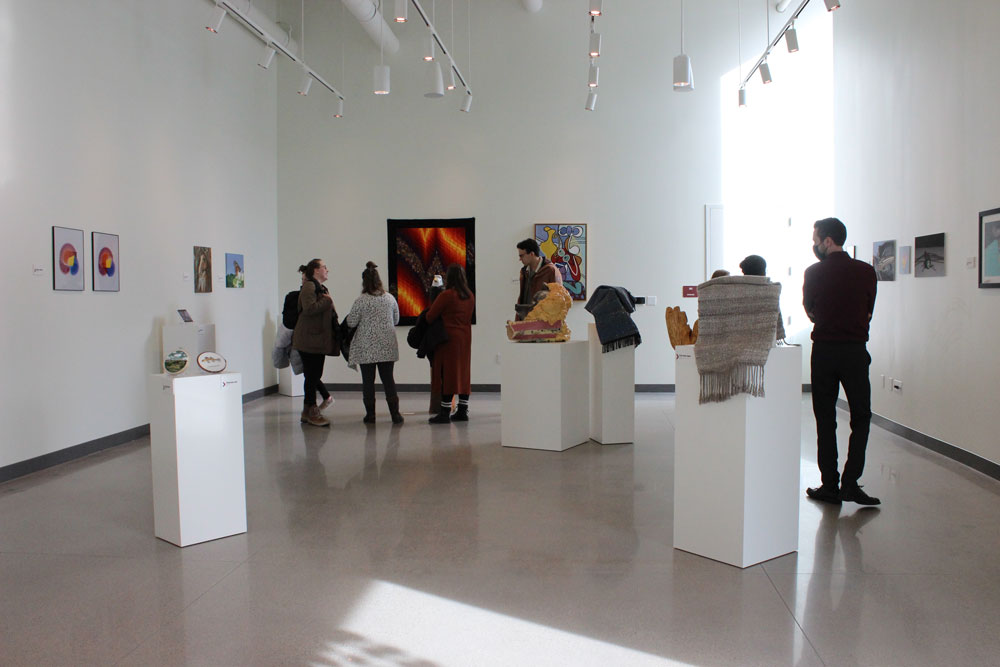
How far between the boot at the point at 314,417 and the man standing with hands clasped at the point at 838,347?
15.6 ft

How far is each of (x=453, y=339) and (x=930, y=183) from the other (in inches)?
177

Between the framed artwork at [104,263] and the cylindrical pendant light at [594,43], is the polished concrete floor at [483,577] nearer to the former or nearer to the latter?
the framed artwork at [104,263]

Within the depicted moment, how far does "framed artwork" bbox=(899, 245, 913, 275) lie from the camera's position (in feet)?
23.0

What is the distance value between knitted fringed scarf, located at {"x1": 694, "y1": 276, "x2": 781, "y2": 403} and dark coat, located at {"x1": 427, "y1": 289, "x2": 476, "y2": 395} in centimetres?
418

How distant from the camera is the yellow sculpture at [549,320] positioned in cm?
658

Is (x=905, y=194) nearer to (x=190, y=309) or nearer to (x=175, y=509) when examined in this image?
(x=175, y=509)

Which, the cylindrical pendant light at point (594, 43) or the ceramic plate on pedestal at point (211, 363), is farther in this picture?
the cylindrical pendant light at point (594, 43)

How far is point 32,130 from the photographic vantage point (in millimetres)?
5773

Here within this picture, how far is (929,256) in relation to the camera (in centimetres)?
655

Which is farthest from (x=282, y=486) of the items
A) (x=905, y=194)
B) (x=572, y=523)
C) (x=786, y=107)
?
(x=786, y=107)

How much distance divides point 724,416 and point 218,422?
2.64 m

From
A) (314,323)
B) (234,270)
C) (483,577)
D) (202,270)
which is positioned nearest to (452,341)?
(314,323)

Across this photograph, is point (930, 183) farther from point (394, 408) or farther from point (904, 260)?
point (394, 408)

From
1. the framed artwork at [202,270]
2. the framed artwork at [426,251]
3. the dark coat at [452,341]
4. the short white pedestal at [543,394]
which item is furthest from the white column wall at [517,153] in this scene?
the short white pedestal at [543,394]
